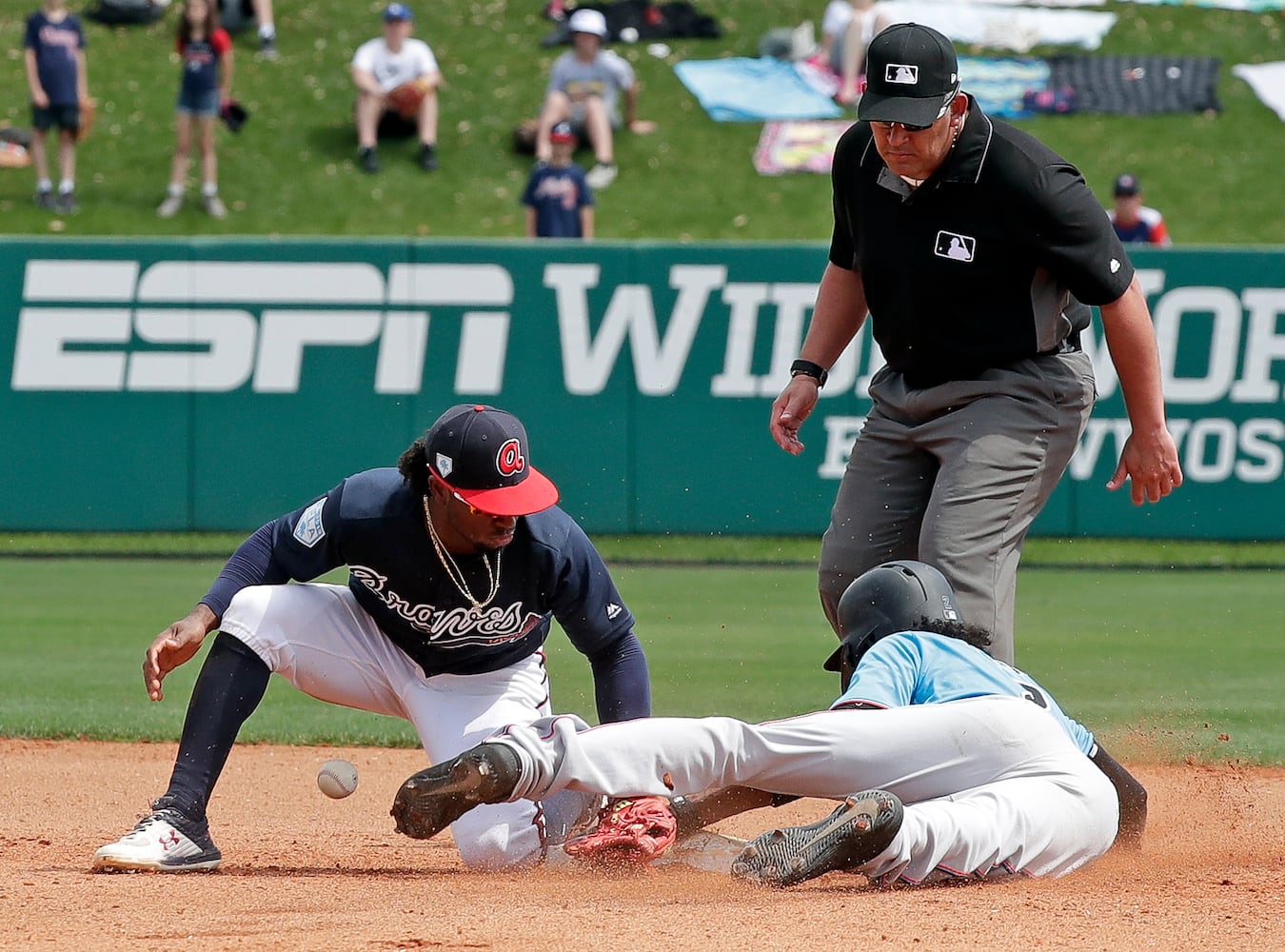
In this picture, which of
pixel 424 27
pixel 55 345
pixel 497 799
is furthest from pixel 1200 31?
pixel 497 799

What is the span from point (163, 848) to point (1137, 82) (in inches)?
758

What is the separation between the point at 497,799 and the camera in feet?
13.3

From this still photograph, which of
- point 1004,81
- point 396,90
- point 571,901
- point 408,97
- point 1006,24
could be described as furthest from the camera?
point 1006,24

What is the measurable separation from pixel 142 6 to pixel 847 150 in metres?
18.5

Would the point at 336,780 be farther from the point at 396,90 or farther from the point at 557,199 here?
the point at 396,90

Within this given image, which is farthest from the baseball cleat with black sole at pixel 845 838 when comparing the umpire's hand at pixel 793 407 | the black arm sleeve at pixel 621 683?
the umpire's hand at pixel 793 407

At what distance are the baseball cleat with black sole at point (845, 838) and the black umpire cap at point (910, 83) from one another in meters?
1.88

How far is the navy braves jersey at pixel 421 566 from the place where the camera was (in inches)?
191

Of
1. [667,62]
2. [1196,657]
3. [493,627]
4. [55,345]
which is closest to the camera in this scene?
[493,627]

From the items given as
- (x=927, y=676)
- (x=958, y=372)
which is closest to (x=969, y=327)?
(x=958, y=372)

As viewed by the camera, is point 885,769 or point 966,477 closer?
point 885,769

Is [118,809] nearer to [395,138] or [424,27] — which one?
[395,138]

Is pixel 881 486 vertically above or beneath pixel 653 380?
above

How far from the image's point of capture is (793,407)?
568cm
